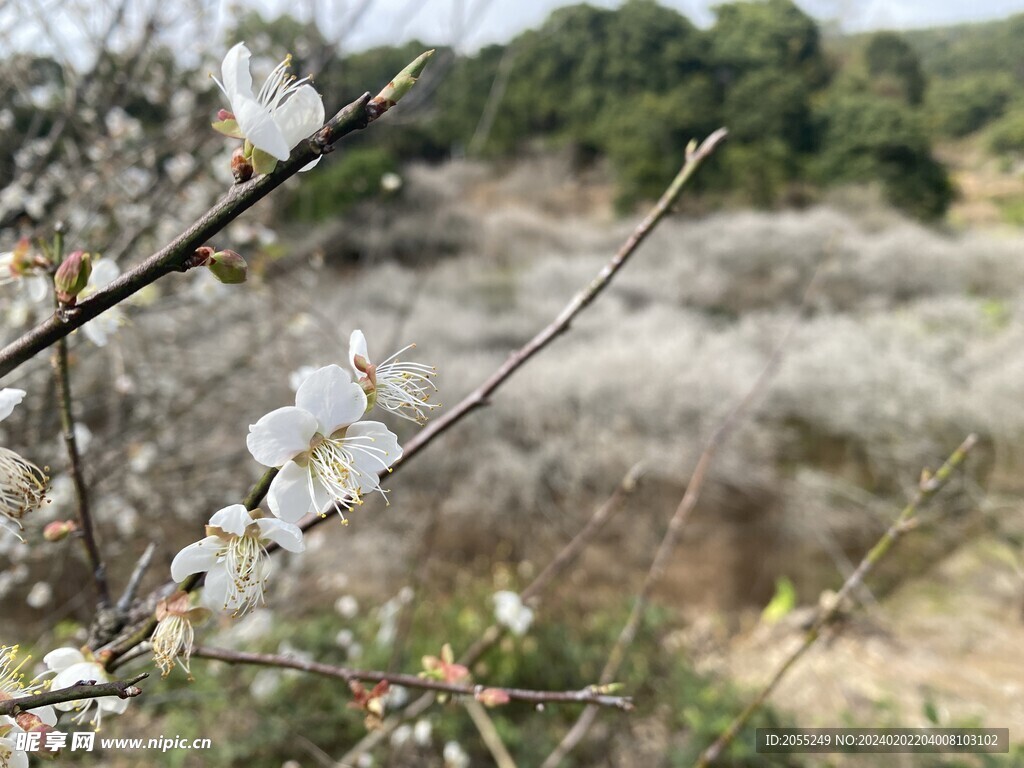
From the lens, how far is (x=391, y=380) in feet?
1.04

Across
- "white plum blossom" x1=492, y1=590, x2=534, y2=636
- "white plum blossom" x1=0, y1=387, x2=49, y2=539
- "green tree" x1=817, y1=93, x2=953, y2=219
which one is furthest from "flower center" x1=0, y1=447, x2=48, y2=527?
"green tree" x1=817, y1=93, x2=953, y2=219

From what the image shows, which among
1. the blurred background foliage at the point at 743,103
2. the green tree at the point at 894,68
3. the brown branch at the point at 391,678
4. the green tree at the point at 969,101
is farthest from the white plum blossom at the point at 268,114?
the green tree at the point at 894,68

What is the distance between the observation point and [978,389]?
2844 millimetres

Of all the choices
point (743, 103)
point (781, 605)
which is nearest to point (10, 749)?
point (781, 605)

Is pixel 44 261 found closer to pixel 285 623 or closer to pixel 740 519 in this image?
pixel 285 623

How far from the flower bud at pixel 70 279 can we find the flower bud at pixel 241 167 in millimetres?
59

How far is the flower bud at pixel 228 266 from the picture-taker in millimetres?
215

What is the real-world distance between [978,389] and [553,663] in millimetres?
2520

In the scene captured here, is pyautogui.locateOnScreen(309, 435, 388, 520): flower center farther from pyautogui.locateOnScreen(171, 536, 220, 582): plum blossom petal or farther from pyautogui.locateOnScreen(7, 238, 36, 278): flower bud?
pyautogui.locateOnScreen(7, 238, 36, 278): flower bud

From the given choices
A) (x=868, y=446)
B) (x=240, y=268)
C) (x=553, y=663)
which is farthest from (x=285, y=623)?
(x=868, y=446)

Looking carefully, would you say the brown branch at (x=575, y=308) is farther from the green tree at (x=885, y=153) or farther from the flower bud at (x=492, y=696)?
Answer: the green tree at (x=885, y=153)

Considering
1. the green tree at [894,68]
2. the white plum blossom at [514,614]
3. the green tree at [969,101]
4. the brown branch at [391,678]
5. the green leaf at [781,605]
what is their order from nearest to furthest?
1. the brown branch at [391,678]
2. the white plum blossom at [514,614]
3. the green leaf at [781,605]
4. the green tree at [969,101]
5. the green tree at [894,68]

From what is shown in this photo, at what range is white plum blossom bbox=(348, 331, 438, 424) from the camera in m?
0.27

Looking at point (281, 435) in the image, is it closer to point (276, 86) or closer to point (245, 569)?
point (245, 569)
